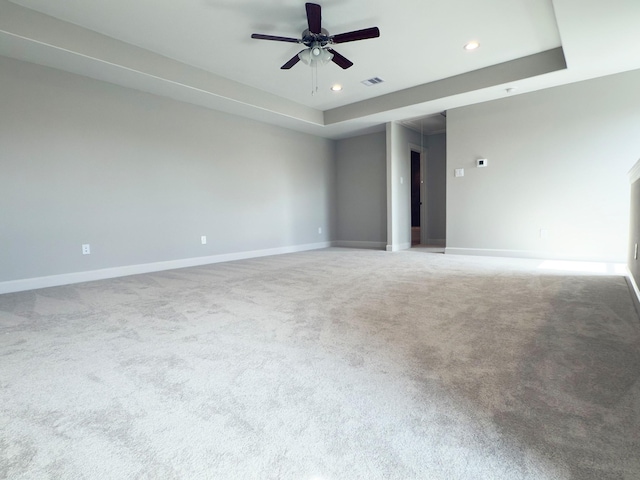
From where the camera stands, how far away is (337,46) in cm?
384

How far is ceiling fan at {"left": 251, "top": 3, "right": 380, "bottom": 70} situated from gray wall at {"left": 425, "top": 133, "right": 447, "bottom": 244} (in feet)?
14.5

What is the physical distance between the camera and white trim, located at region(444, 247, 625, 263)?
4.53m

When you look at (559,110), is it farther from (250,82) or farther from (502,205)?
(250,82)

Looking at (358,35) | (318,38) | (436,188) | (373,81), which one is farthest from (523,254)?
(318,38)

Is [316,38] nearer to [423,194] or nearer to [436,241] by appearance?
[423,194]

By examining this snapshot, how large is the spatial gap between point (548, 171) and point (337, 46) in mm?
3460

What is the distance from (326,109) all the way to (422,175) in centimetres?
277

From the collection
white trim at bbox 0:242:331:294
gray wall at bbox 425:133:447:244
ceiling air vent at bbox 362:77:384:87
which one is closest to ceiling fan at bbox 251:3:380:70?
ceiling air vent at bbox 362:77:384:87

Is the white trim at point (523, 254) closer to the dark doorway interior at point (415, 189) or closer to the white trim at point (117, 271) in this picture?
the white trim at point (117, 271)

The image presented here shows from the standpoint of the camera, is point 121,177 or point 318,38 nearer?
point 318,38

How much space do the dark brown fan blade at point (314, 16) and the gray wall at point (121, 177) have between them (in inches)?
104

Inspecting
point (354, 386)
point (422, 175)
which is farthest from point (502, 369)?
point (422, 175)

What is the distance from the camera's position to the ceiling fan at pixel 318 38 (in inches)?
116

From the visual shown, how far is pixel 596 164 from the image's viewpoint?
4434 millimetres
